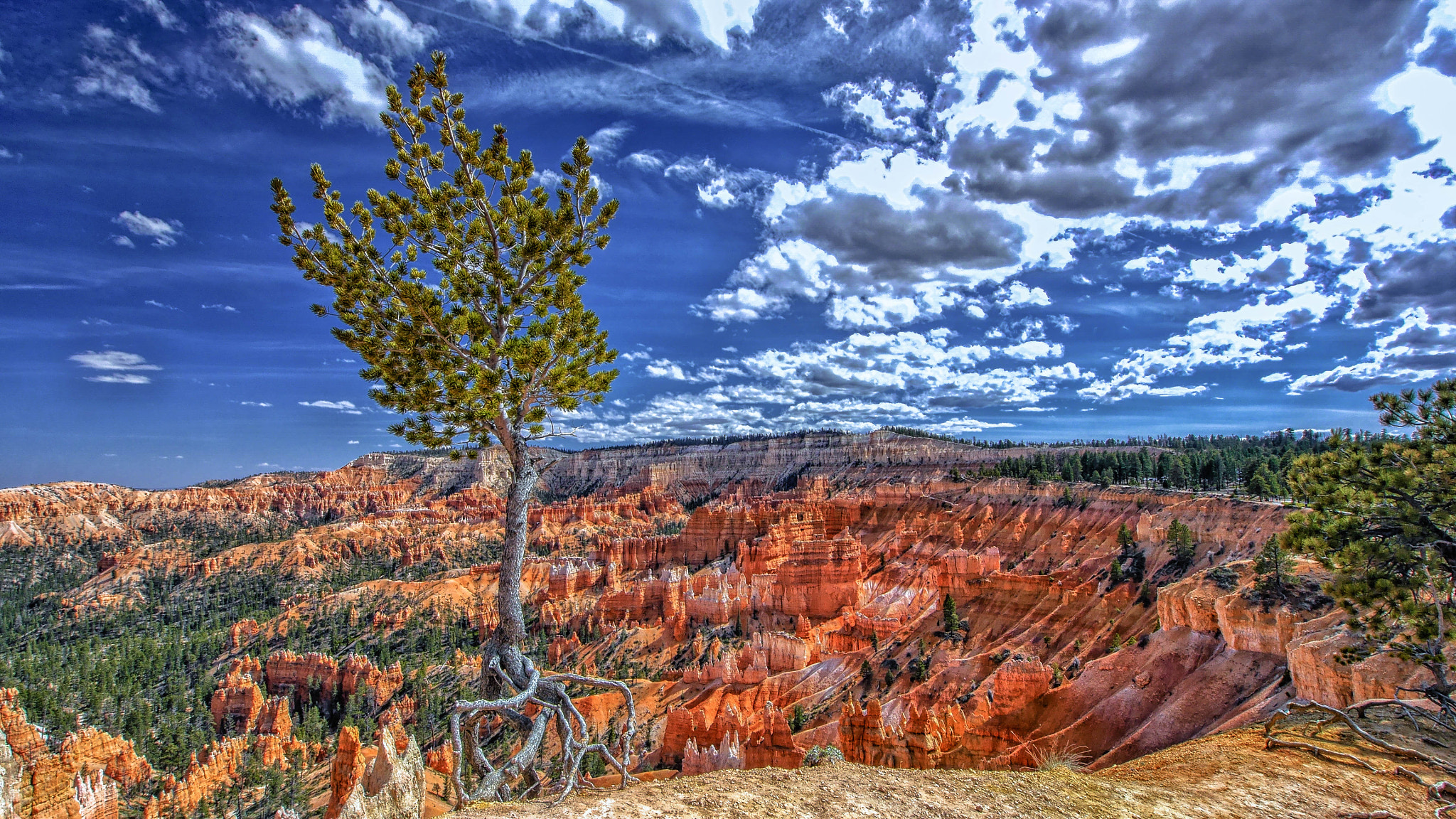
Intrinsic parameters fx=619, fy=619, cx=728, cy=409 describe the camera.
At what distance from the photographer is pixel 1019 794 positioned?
7.74 m

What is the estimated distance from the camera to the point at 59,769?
28750mm

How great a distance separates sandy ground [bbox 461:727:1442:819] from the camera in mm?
6195

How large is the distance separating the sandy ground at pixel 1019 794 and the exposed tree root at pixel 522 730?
0.35 metres

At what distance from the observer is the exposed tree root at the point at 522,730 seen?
6180 mm

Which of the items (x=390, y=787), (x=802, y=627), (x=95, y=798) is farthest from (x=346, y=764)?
(x=802, y=627)

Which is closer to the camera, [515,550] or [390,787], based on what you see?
[390,787]

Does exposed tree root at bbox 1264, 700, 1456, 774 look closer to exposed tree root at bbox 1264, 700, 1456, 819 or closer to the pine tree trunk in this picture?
exposed tree root at bbox 1264, 700, 1456, 819

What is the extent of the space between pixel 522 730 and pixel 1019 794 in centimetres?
619

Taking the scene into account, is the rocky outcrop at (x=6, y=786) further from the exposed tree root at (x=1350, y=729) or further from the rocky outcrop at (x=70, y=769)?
the rocky outcrop at (x=70, y=769)

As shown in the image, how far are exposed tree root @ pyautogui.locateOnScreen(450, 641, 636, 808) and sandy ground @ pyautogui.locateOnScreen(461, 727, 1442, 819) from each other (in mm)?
346

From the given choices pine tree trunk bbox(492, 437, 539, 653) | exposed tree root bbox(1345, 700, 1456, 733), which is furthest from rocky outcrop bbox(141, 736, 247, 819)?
exposed tree root bbox(1345, 700, 1456, 733)

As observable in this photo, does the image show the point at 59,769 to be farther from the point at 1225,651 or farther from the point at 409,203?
the point at 1225,651

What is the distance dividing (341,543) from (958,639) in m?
112

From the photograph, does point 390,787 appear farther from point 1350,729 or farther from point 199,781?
point 199,781
